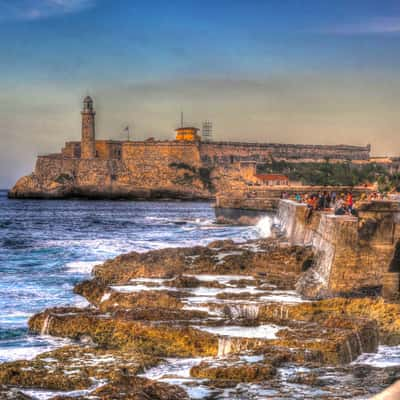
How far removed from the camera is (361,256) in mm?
12211

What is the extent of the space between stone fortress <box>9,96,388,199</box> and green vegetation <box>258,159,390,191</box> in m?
7.21

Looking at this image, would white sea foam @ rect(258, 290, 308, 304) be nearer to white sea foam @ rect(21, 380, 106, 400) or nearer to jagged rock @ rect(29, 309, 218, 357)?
jagged rock @ rect(29, 309, 218, 357)

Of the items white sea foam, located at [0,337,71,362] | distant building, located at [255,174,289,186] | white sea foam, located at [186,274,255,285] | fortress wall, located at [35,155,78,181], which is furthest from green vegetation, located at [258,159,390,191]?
white sea foam, located at [0,337,71,362]

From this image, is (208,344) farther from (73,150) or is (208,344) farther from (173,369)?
(73,150)

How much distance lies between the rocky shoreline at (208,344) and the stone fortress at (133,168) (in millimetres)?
81177

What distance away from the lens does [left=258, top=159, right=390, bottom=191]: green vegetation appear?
92.4 metres

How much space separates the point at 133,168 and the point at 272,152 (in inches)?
904

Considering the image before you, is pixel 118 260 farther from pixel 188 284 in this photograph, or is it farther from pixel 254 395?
pixel 254 395

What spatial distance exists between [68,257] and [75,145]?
77.3 m

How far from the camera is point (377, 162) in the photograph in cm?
10719

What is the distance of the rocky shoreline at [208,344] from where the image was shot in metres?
7.05

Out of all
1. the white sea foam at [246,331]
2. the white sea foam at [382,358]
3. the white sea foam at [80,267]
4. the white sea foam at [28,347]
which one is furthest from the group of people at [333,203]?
the white sea foam at [28,347]

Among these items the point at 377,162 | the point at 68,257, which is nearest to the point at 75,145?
the point at 377,162

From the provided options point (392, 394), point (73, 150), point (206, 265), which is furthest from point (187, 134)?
point (392, 394)
